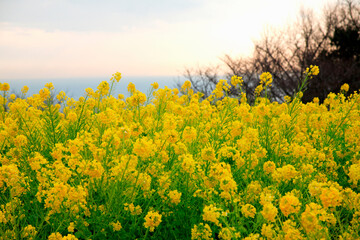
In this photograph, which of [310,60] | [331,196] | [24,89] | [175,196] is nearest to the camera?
[331,196]

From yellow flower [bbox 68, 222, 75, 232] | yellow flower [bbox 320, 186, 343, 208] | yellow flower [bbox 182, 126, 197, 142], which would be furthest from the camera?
yellow flower [bbox 182, 126, 197, 142]

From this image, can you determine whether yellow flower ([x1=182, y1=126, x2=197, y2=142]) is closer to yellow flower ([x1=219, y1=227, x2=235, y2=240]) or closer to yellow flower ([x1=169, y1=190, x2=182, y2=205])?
yellow flower ([x1=169, y1=190, x2=182, y2=205])

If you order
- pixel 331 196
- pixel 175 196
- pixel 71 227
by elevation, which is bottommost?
pixel 71 227

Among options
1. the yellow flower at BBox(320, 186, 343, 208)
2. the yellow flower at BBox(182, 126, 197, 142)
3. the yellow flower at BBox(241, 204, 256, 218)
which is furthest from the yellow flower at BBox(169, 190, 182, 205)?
the yellow flower at BBox(320, 186, 343, 208)

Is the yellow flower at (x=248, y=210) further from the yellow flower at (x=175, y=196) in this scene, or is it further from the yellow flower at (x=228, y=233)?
the yellow flower at (x=175, y=196)

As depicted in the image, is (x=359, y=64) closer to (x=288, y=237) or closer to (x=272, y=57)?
(x=272, y=57)

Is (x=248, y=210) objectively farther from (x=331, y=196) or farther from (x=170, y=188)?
(x=170, y=188)

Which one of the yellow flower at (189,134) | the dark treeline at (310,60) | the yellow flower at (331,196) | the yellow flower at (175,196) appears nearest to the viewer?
the yellow flower at (331,196)

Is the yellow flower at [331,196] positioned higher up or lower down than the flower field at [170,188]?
higher up

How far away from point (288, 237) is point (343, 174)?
2402mm

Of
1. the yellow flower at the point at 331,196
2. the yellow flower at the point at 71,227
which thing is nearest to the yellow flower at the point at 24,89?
the yellow flower at the point at 71,227

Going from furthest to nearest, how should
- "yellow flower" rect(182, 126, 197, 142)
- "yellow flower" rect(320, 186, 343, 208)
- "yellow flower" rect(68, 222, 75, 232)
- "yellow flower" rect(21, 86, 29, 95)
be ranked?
"yellow flower" rect(21, 86, 29, 95)
"yellow flower" rect(182, 126, 197, 142)
"yellow flower" rect(68, 222, 75, 232)
"yellow flower" rect(320, 186, 343, 208)

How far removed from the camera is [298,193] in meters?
2.87

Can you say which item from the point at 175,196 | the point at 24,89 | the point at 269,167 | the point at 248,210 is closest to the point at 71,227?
the point at 175,196
